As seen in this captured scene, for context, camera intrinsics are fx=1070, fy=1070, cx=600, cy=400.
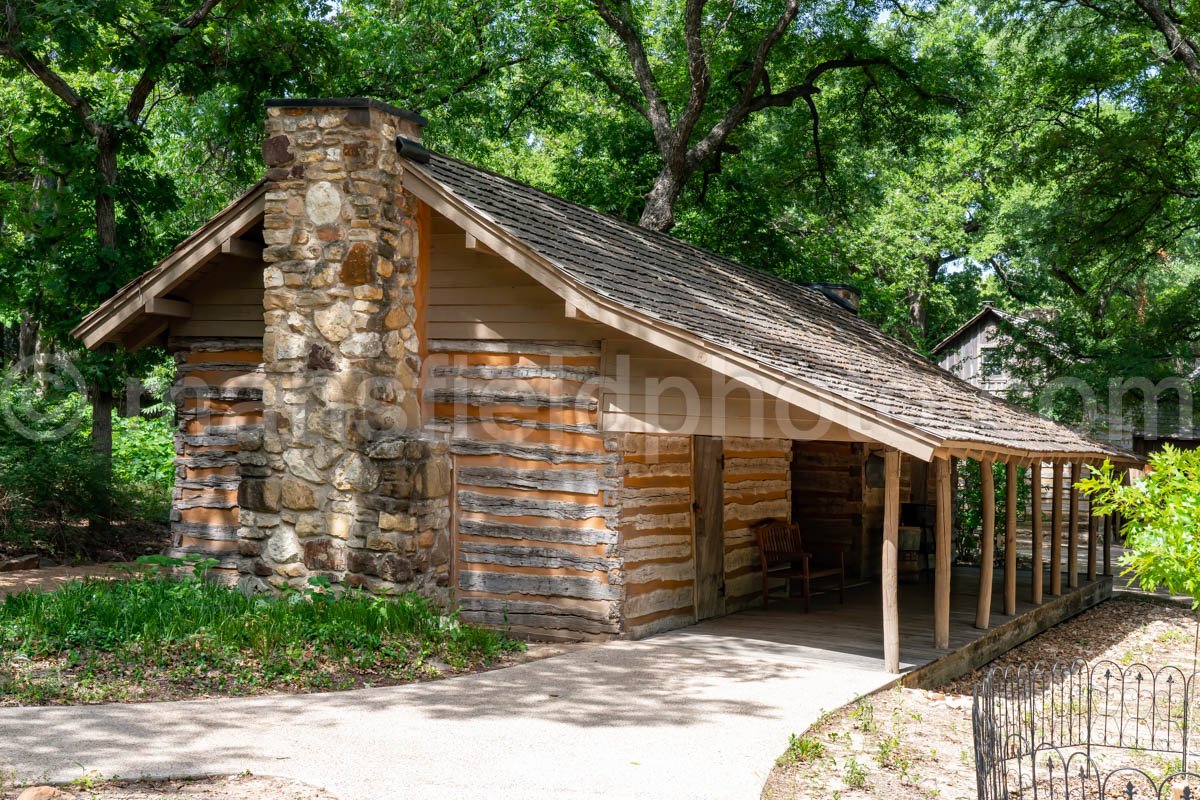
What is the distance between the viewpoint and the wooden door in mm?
11672

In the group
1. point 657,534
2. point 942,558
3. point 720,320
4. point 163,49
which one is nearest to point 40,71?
point 163,49

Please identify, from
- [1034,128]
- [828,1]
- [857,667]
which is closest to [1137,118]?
[1034,128]

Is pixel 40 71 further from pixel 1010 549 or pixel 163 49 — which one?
pixel 1010 549

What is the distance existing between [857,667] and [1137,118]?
15388mm

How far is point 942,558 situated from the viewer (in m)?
9.88

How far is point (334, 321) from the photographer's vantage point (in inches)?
391

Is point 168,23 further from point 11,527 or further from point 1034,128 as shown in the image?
point 1034,128

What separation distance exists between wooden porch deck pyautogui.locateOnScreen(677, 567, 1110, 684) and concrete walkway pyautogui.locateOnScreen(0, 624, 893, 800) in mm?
1009

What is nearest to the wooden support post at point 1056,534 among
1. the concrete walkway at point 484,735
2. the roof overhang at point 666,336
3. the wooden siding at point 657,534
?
the wooden siding at point 657,534

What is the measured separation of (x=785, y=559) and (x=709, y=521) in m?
1.95

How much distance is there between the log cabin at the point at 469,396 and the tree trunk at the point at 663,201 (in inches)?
380

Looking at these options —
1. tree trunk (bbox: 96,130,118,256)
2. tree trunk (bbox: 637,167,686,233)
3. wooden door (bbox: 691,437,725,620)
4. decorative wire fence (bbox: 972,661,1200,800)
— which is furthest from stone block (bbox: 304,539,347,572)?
tree trunk (bbox: 637,167,686,233)

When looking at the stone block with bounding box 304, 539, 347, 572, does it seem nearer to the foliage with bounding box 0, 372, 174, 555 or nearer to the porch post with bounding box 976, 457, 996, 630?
the porch post with bounding box 976, 457, 996, 630

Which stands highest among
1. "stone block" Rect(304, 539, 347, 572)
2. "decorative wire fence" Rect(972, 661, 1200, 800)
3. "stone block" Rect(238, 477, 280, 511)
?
"stone block" Rect(238, 477, 280, 511)
